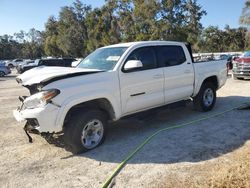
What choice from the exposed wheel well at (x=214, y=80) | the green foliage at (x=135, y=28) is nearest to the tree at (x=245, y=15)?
the green foliage at (x=135, y=28)

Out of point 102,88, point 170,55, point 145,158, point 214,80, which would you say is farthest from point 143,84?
point 214,80

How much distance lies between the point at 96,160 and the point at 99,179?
0.77m

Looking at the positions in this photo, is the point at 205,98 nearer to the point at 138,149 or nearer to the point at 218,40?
the point at 138,149

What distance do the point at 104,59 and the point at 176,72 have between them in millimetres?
1762

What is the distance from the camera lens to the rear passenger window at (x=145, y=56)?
680 cm

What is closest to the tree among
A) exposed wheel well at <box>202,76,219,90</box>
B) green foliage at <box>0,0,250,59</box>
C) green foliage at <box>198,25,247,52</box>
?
green foliage at <box>0,0,250,59</box>

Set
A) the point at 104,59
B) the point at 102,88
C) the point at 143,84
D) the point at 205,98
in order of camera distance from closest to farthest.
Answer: the point at 102,88, the point at 143,84, the point at 104,59, the point at 205,98

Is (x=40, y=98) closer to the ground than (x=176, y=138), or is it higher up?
higher up

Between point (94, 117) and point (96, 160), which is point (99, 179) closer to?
point (96, 160)

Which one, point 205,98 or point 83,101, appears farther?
point 205,98

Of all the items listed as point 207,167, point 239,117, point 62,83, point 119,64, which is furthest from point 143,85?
point 239,117

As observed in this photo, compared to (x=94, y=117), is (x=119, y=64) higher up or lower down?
higher up

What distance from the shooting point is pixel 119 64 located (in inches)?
253

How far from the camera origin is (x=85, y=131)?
5.86m
